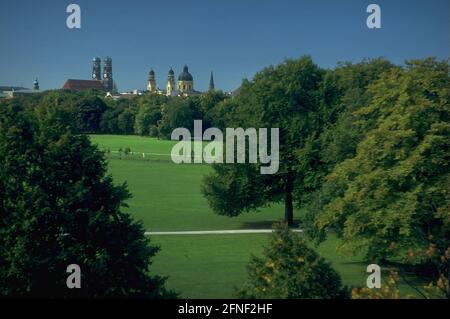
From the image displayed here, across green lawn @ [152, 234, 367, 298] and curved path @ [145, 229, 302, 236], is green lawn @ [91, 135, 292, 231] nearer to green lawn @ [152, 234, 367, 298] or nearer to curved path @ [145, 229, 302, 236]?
curved path @ [145, 229, 302, 236]

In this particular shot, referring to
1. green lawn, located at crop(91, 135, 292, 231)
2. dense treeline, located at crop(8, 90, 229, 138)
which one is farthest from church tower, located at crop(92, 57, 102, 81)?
dense treeline, located at crop(8, 90, 229, 138)

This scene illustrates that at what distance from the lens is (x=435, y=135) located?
19.3 metres

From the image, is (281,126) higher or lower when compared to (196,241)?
higher

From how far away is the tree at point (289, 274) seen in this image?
43.5ft

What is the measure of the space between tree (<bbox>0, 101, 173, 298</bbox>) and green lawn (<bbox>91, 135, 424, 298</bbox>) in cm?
321

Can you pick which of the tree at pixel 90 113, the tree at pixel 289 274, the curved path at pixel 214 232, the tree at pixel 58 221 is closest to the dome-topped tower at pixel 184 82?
the tree at pixel 90 113

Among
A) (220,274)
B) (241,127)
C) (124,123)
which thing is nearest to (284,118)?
(241,127)

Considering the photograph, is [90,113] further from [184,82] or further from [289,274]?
[289,274]

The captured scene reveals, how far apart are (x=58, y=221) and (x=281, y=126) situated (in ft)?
61.9

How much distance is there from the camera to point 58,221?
16.4 m

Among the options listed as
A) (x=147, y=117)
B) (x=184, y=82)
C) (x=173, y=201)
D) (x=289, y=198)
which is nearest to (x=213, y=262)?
(x=289, y=198)

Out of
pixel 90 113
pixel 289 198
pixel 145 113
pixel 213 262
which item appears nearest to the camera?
pixel 213 262

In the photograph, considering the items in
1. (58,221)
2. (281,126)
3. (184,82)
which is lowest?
(58,221)

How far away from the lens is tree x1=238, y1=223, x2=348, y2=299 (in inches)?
522
